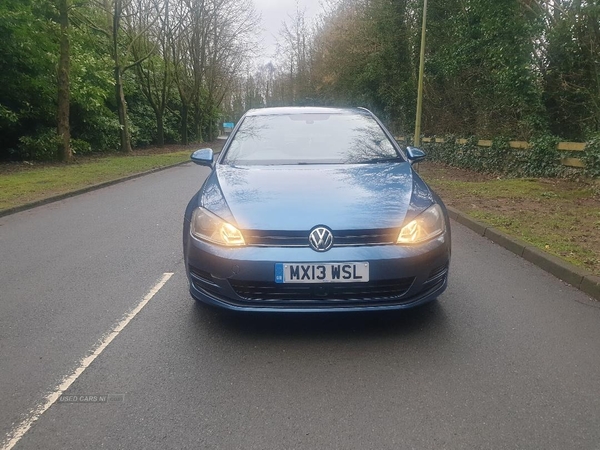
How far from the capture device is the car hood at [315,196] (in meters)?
3.88

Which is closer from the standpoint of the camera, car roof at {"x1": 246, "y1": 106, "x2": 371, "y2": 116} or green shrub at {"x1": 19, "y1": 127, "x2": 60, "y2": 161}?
car roof at {"x1": 246, "y1": 106, "x2": 371, "y2": 116}

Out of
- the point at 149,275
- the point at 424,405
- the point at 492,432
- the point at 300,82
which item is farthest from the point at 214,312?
the point at 300,82

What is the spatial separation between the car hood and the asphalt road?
0.83m

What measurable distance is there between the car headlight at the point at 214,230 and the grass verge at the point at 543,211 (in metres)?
3.62

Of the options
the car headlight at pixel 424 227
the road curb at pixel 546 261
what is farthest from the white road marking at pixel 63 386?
the road curb at pixel 546 261

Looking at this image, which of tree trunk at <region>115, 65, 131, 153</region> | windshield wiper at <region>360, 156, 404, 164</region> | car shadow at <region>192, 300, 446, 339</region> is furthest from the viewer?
tree trunk at <region>115, 65, 131, 153</region>

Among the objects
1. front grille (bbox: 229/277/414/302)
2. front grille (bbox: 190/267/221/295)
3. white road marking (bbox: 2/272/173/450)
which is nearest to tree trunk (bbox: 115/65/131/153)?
white road marking (bbox: 2/272/173/450)

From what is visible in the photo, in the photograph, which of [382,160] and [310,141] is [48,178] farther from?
[382,160]

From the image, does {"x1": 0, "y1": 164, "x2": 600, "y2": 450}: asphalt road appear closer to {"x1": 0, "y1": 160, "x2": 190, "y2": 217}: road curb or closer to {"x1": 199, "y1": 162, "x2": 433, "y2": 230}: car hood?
{"x1": 199, "y1": 162, "x2": 433, "y2": 230}: car hood

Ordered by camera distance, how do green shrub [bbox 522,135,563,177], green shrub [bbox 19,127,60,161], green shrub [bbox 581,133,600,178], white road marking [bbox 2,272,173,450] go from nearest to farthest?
white road marking [bbox 2,272,173,450] → green shrub [bbox 581,133,600,178] → green shrub [bbox 522,135,563,177] → green shrub [bbox 19,127,60,161]

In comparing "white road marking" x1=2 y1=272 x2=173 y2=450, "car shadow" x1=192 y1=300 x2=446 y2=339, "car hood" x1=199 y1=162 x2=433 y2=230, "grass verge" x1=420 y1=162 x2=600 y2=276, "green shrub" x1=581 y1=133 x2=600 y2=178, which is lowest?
"grass verge" x1=420 y1=162 x2=600 y2=276

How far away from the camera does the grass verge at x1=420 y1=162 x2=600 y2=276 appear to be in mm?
6578

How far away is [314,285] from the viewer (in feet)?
12.2

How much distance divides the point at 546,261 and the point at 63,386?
4832 mm
